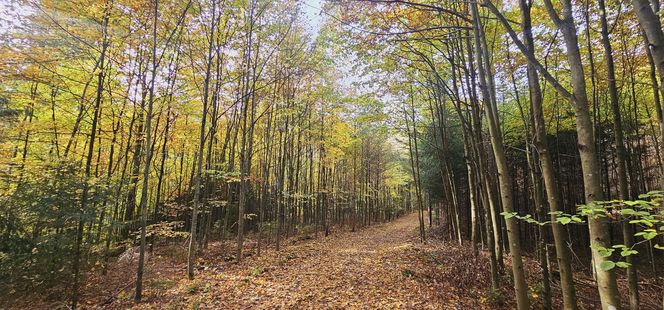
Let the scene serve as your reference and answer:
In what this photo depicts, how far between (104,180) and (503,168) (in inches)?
383

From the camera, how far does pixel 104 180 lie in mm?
7730

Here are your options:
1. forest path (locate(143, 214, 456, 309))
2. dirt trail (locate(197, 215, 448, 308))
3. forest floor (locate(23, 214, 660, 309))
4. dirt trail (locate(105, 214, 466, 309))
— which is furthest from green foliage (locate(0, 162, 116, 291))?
dirt trail (locate(197, 215, 448, 308))

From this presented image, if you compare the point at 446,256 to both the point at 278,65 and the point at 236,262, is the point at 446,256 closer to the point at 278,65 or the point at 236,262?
the point at 236,262

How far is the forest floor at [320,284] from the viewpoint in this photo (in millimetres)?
6336

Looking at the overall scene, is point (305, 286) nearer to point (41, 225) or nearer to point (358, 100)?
point (41, 225)

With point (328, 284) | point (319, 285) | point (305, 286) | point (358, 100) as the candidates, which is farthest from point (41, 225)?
point (358, 100)

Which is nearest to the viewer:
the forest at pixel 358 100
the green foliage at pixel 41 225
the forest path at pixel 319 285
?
the forest at pixel 358 100

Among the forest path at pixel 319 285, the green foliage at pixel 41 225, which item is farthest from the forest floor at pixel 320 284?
the green foliage at pixel 41 225

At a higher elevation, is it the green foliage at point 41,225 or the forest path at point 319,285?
the green foliage at point 41,225

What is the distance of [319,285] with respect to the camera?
7465 millimetres

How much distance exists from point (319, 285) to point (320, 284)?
9 centimetres

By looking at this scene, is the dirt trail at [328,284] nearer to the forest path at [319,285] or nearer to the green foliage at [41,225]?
the forest path at [319,285]

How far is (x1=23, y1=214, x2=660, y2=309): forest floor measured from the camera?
6.34 meters

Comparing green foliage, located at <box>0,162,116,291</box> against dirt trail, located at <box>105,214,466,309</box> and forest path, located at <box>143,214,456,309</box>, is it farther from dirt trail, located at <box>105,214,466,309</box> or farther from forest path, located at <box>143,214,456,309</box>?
forest path, located at <box>143,214,456,309</box>
